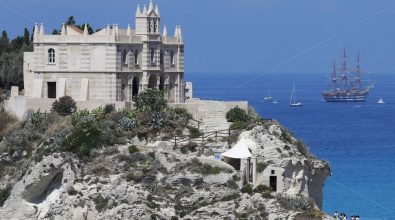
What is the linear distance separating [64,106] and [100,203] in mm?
10454

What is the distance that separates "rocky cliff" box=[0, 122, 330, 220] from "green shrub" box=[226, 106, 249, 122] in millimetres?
3282

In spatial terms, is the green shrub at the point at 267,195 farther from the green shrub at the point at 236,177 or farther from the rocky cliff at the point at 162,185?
the green shrub at the point at 236,177

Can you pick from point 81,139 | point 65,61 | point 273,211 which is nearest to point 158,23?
point 65,61

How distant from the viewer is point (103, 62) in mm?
87812

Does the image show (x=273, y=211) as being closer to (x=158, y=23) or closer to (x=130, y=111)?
(x=130, y=111)

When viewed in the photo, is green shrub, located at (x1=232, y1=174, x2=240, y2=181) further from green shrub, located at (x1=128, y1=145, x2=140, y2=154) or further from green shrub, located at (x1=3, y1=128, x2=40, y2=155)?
green shrub, located at (x1=3, y1=128, x2=40, y2=155)

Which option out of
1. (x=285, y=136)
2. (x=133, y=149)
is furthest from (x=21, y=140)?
(x=285, y=136)

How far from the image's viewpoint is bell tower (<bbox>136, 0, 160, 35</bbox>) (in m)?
89.2

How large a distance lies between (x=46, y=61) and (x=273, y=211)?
22.3 meters

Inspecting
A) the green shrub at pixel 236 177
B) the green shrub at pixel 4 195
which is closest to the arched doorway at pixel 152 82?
the green shrub at pixel 4 195

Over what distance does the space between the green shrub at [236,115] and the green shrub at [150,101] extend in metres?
4.47

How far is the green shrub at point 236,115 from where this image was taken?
86188mm

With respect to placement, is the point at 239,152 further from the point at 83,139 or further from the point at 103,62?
the point at 103,62

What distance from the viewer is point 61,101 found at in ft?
282
